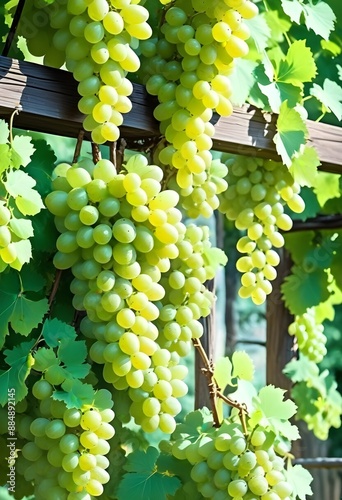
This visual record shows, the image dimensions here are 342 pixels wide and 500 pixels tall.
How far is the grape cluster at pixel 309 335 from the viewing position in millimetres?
1775

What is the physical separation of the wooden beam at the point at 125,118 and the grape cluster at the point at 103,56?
1.3 inches

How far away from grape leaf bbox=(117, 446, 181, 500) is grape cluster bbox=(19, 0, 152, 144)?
1.51 ft

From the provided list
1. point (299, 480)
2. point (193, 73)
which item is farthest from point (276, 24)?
point (299, 480)

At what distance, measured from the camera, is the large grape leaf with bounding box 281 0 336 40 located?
4.18ft

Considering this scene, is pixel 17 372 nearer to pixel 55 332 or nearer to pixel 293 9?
pixel 55 332

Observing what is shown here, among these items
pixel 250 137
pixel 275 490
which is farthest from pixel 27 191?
pixel 275 490

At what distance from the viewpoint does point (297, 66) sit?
1.27 metres

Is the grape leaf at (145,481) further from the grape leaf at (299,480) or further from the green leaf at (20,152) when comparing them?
the green leaf at (20,152)

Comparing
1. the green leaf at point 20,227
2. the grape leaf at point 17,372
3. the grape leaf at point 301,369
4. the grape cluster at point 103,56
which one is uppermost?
the grape cluster at point 103,56

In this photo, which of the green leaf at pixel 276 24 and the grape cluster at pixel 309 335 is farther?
the grape cluster at pixel 309 335

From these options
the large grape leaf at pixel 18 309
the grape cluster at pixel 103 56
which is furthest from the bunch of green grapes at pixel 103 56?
the large grape leaf at pixel 18 309

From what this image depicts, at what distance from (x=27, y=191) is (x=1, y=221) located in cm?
6

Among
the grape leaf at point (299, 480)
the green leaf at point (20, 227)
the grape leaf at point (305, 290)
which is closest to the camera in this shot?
the green leaf at point (20, 227)

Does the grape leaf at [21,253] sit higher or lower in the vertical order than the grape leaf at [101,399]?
higher
